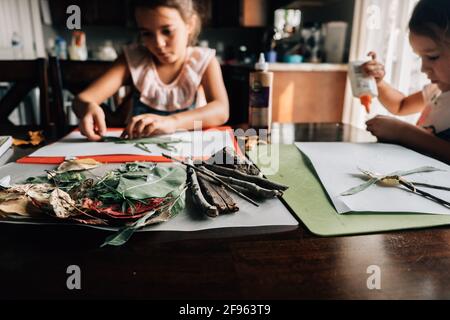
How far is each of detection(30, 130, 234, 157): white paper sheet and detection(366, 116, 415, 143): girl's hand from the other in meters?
0.33

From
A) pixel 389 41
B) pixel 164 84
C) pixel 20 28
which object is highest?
pixel 20 28

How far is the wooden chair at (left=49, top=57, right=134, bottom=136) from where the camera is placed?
1.14 m

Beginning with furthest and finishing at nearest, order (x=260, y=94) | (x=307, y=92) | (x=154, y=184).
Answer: (x=307, y=92) < (x=260, y=94) < (x=154, y=184)

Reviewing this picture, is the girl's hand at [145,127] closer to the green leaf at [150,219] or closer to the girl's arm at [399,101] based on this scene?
the green leaf at [150,219]

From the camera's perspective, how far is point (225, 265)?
0.30 metres

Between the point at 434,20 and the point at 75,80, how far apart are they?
42.3 inches

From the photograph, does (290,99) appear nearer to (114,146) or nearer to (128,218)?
(114,146)

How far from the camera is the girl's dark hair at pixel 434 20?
739 millimetres

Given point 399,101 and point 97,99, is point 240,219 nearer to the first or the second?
point 97,99

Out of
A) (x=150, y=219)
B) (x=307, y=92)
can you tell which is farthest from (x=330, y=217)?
(x=307, y=92)

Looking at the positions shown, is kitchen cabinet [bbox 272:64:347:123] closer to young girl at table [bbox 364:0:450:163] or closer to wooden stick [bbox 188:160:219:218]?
young girl at table [bbox 364:0:450:163]

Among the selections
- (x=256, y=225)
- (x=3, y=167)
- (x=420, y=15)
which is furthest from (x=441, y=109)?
(x=3, y=167)

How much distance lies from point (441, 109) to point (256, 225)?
0.75 m

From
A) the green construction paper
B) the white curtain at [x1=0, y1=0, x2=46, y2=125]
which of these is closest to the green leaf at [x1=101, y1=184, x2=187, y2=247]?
the green construction paper
